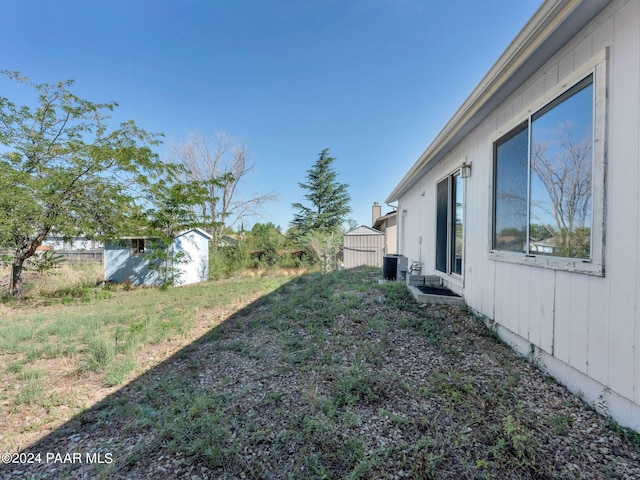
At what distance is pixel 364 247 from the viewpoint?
12711 mm

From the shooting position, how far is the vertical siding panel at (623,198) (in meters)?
1.58

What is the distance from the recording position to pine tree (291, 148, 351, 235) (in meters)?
22.8

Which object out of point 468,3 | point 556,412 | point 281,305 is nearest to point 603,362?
point 556,412

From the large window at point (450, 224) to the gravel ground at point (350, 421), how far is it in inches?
64.2

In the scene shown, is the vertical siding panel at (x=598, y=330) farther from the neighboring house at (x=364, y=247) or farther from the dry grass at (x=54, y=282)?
the dry grass at (x=54, y=282)

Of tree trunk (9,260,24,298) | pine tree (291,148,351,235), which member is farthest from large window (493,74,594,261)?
pine tree (291,148,351,235)

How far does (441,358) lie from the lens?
→ 105 inches

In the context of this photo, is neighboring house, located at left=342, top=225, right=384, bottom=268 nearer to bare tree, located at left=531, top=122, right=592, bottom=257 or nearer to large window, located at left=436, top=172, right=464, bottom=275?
large window, located at left=436, top=172, right=464, bottom=275

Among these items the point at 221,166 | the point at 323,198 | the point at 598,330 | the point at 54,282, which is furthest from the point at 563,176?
the point at 323,198

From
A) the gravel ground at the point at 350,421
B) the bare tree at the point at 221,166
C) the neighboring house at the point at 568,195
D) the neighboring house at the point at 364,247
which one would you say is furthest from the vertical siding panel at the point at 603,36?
the bare tree at the point at 221,166

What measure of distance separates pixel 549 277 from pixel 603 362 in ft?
2.36

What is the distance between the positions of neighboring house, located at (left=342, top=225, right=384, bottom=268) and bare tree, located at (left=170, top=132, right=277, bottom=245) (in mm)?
8519

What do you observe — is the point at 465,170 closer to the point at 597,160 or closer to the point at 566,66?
the point at 566,66

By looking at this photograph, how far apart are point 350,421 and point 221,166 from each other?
18.2 m
